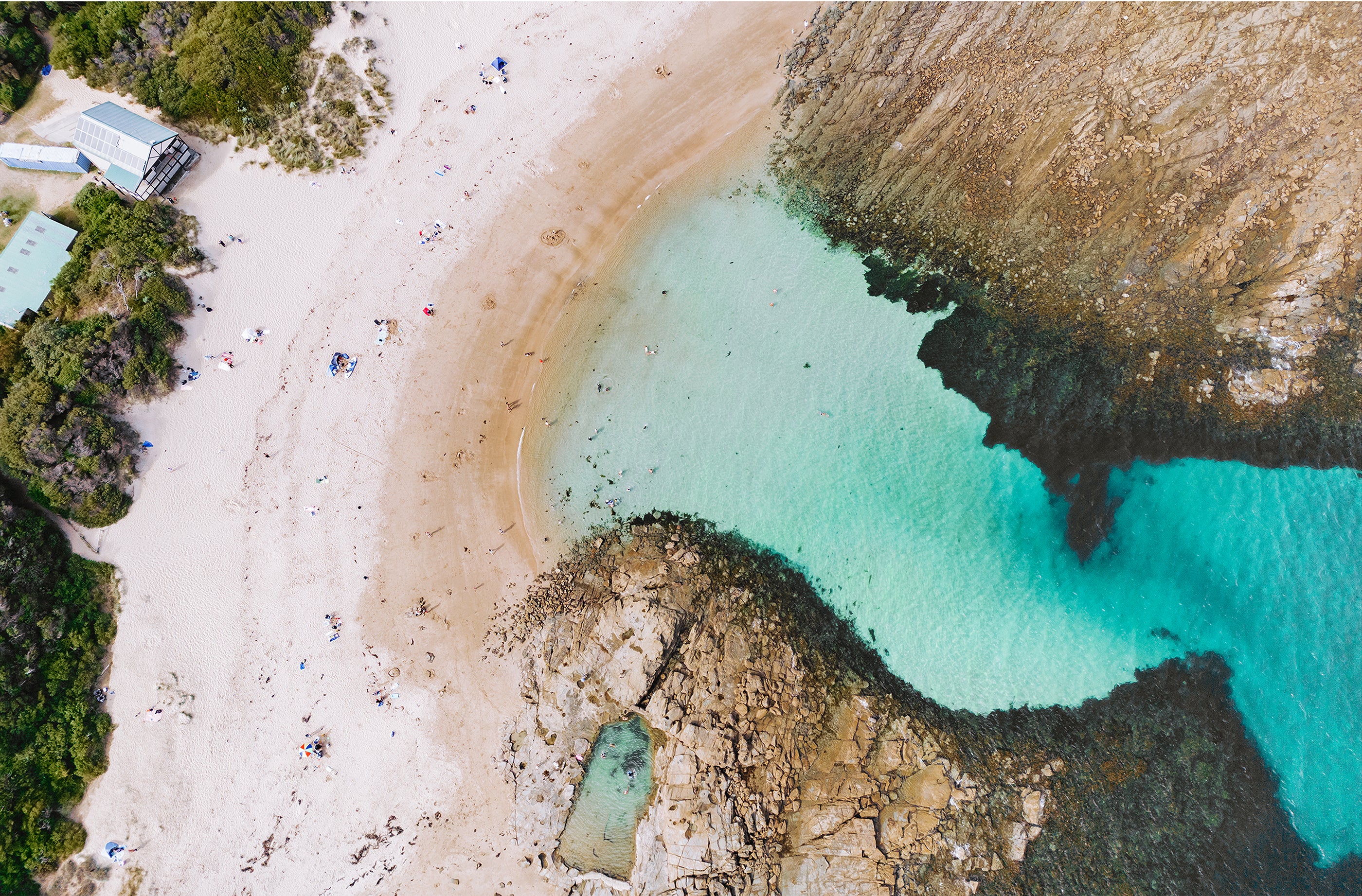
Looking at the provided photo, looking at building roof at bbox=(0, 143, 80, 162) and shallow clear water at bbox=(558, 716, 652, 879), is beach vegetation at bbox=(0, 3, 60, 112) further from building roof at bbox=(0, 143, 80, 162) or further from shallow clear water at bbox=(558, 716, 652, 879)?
shallow clear water at bbox=(558, 716, 652, 879)

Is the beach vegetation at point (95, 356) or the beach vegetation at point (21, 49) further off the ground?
the beach vegetation at point (21, 49)

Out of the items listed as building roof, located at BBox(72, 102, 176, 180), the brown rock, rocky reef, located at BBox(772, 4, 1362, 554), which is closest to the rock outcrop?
the brown rock

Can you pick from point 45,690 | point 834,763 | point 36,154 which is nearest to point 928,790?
point 834,763

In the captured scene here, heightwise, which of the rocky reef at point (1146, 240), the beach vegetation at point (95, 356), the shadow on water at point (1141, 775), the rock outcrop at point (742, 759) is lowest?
the shadow on water at point (1141, 775)

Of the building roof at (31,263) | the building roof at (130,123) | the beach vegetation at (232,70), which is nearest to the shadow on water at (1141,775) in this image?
the beach vegetation at (232,70)

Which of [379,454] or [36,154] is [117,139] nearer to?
[36,154]

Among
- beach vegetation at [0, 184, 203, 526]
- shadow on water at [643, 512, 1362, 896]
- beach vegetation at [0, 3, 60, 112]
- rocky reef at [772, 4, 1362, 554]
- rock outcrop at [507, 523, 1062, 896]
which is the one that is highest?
beach vegetation at [0, 3, 60, 112]

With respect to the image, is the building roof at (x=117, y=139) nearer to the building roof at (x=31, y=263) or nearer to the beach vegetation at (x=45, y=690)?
the building roof at (x=31, y=263)
